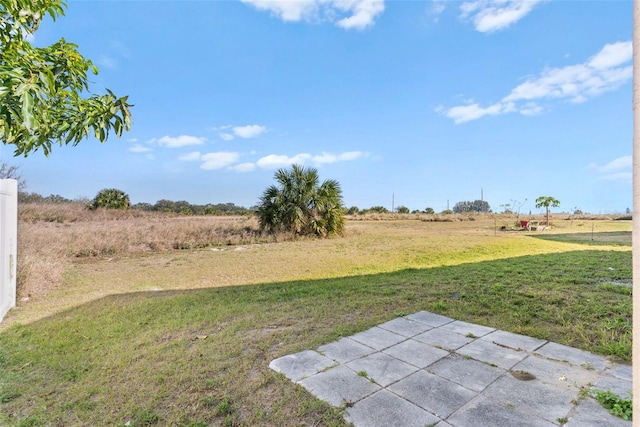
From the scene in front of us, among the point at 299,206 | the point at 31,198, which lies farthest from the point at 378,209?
the point at 31,198

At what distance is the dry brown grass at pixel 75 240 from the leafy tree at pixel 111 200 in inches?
178

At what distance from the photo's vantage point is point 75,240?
26.0 feet

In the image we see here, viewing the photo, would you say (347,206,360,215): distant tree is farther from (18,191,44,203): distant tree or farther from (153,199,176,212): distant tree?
(18,191,44,203): distant tree

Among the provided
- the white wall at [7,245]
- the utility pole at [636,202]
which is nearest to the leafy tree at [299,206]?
the white wall at [7,245]

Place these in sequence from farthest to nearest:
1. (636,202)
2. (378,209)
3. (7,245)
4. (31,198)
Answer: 1. (378,209)
2. (31,198)
3. (7,245)
4. (636,202)

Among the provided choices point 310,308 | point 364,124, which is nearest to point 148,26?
point 310,308

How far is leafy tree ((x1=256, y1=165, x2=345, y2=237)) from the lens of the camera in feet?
37.3

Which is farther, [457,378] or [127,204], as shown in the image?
[127,204]

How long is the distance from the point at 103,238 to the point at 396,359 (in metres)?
9.34

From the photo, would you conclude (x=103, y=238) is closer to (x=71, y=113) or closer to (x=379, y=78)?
(x=71, y=113)

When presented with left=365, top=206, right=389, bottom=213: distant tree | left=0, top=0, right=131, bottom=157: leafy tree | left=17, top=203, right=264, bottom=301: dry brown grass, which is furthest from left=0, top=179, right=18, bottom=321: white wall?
left=365, top=206, right=389, bottom=213: distant tree

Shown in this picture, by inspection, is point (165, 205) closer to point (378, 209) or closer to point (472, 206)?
point (378, 209)

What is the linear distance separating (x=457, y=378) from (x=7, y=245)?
522cm

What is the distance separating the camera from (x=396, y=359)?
2.31m
